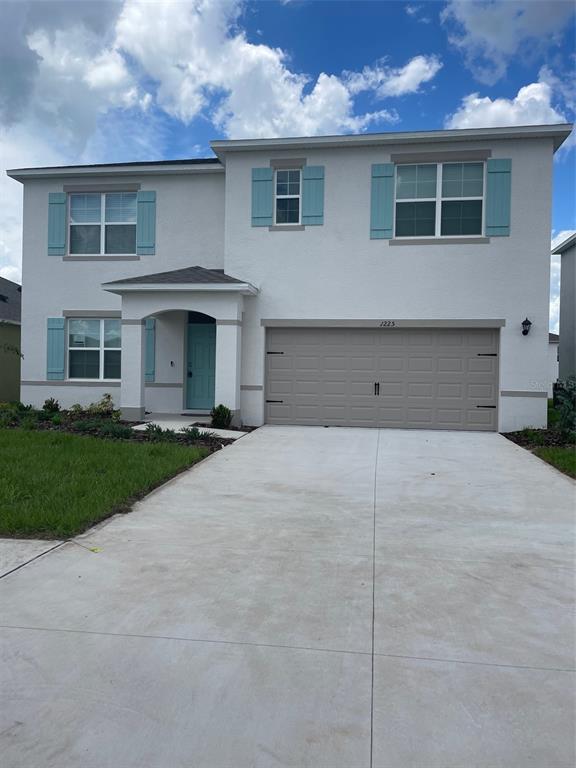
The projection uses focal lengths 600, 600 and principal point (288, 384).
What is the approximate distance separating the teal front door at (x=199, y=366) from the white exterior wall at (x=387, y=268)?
1.68 m

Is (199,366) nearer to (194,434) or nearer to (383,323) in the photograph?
(194,434)

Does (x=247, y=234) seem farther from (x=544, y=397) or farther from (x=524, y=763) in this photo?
(x=524, y=763)

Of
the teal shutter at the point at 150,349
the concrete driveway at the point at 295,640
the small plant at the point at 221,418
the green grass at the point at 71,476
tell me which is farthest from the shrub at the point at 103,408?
the concrete driveway at the point at 295,640

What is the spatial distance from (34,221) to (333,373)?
9.02 metres

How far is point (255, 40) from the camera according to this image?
13617 millimetres

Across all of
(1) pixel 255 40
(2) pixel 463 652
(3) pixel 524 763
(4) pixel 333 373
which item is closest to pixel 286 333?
(4) pixel 333 373

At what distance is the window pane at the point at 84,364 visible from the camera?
51.7ft

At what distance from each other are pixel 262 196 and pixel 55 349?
6.76 meters

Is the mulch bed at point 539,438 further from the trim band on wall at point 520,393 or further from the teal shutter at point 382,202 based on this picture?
the teal shutter at point 382,202

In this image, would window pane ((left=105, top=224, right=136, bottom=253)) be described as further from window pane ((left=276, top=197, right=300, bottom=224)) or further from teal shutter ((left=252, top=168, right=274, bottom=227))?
window pane ((left=276, top=197, right=300, bottom=224))

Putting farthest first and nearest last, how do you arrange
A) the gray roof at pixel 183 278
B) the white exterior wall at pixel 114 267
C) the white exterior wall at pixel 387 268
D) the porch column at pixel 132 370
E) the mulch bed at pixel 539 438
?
the white exterior wall at pixel 114 267, the porch column at pixel 132 370, the gray roof at pixel 183 278, the white exterior wall at pixel 387 268, the mulch bed at pixel 539 438

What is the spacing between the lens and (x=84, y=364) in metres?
15.9

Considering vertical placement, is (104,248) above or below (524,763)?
above

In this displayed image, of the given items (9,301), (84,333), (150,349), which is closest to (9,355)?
(9,301)
